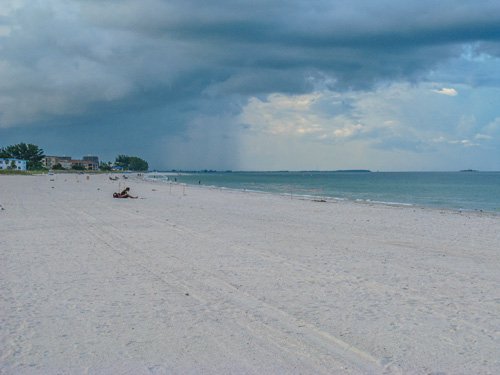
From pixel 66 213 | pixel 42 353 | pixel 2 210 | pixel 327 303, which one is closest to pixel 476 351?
pixel 327 303

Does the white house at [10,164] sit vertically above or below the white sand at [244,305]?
above

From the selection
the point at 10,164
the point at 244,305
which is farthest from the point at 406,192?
the point at 10,164

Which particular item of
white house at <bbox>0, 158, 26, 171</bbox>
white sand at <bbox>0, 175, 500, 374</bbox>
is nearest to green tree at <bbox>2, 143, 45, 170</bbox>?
white house at <bbox>0, 158, 26, 171</bbox>

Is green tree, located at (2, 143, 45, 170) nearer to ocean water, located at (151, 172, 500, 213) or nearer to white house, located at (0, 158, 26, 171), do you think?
white house, located at (0, 158, 26, 171)

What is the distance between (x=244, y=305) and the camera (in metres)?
6.88

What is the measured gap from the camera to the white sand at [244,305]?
495 centimetres

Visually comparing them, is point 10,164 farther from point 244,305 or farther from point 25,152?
point 244,305

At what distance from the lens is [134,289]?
25.3 ft

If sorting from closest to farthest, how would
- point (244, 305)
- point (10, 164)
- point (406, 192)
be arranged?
point (244, 305) → point (406, 192) → point (10, 164)

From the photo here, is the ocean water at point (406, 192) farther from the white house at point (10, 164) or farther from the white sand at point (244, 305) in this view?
the white house at point (10, 164)

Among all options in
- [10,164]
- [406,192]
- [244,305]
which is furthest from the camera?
Answer: [10,164]

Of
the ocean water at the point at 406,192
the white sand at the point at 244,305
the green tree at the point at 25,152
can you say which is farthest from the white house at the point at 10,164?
the white sand at the point at 244,305

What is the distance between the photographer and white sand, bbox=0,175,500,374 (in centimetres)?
495

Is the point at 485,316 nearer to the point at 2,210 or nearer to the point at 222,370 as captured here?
the point at 222,370
